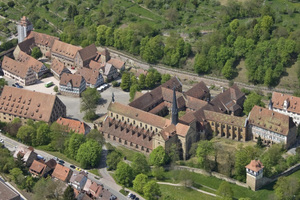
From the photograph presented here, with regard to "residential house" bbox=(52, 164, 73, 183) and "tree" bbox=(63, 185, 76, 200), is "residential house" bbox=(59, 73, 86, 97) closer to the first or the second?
"residential house" bbox=(52, 164, 73, 183)

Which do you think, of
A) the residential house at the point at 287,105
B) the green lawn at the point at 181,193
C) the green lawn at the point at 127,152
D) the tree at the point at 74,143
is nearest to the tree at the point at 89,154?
the tree at the point at 74,143

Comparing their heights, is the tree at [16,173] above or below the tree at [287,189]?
below

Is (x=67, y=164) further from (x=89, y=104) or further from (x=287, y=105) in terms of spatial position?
(x=287, y=105)

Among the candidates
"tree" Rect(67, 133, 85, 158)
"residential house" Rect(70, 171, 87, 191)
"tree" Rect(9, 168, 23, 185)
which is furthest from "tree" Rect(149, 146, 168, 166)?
"tree" Rect(9, 168, 23, 185)

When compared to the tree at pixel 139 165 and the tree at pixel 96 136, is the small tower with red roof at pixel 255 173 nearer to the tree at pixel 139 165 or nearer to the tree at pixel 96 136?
the tree at pixel 139 165

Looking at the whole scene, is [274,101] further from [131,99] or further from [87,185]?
[87,185]
